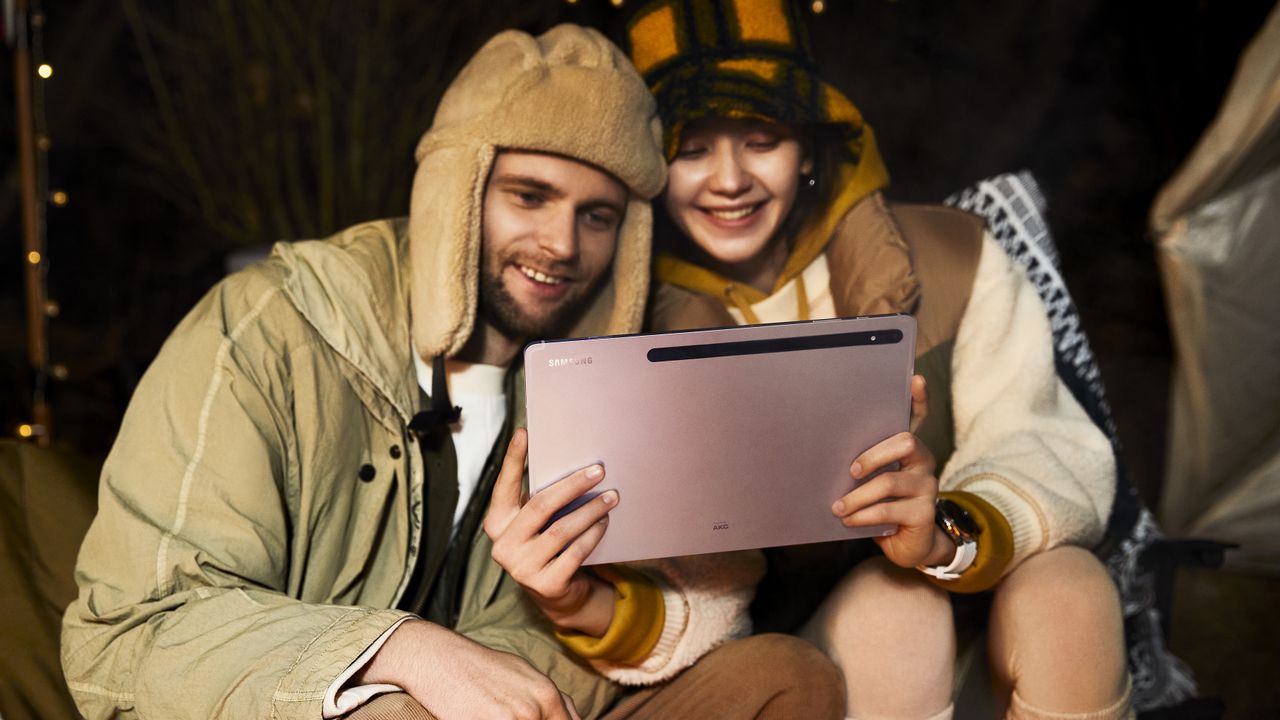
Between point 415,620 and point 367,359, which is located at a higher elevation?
point 367,359

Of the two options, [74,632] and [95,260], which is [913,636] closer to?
[74,632]

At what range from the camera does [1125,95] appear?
187 centimetres

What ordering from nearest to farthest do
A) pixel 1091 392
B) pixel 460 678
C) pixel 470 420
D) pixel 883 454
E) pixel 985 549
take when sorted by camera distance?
pixel 460 678, pixel 883 454, pixel 985 549, pixel 470 420, pixel 1091 392

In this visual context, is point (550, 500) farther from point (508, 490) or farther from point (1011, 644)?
point (1011, 644)

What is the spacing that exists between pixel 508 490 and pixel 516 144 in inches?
17.3

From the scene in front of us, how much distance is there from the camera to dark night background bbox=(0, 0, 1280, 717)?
1.66 m

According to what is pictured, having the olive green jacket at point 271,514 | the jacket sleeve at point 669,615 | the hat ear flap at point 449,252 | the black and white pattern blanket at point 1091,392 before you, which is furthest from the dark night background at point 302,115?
the jacket sleeve at point 669,615

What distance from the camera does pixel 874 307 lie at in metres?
1.54

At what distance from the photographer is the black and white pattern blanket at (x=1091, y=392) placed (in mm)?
1658

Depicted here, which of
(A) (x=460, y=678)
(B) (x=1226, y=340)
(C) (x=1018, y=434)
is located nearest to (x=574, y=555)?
(A) (x=460, y=678)

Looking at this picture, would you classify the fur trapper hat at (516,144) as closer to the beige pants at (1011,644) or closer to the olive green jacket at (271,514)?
the olive green jacket at (271,514)

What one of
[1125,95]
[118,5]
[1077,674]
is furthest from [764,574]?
[118,5]

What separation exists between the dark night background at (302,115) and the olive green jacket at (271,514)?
0.27 metres

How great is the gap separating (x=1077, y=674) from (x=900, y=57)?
0.88 meters
